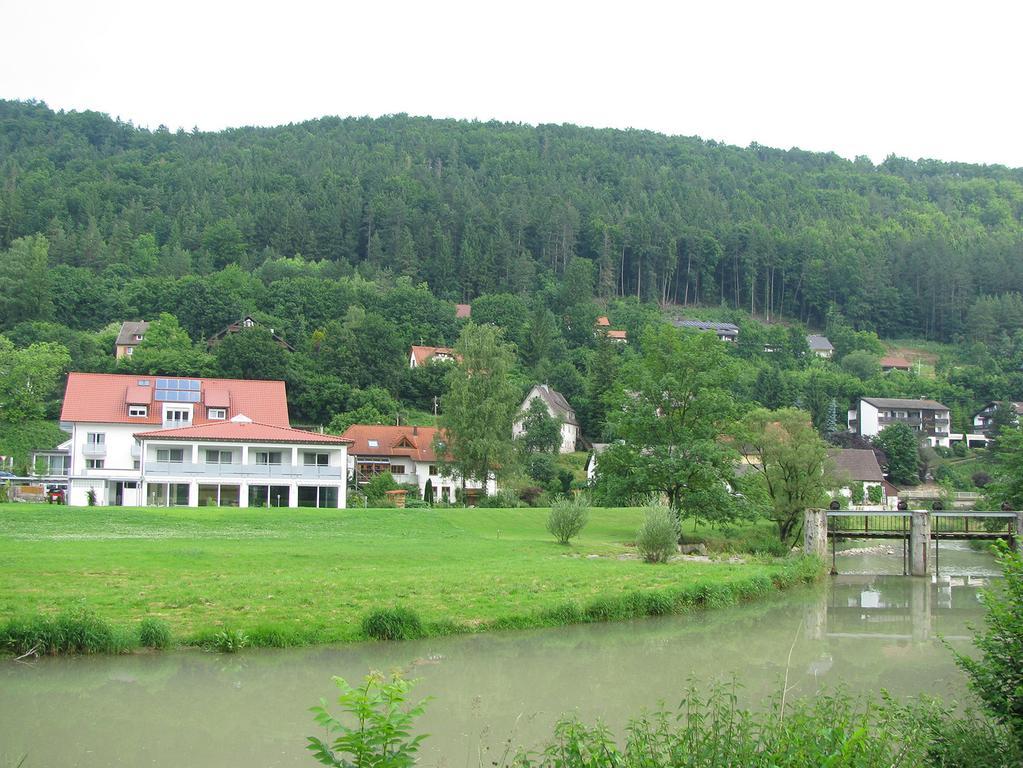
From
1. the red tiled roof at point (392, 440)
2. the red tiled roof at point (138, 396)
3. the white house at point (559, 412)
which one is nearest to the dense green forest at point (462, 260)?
the white house at point (559, 412)

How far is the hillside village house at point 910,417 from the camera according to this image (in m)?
102

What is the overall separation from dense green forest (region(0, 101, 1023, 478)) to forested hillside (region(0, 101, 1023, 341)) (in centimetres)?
42

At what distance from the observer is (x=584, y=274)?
125 metres

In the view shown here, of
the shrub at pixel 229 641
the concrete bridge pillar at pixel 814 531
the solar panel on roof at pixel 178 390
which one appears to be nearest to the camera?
the shrub at pixel 229 641

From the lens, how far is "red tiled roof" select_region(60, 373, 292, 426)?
60562mm

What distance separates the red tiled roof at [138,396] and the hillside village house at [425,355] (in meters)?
28.0

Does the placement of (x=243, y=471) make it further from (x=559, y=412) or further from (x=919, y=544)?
(x=559, y=412)

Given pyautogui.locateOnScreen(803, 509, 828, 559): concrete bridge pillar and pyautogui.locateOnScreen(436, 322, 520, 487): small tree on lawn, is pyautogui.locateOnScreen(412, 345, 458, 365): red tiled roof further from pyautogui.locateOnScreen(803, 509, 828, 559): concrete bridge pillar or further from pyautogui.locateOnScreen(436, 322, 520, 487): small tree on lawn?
pyautogui.locateOnScreen(803, 509, 828, 559): concrete bridge pillar

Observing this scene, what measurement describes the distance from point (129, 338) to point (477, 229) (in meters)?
55.0

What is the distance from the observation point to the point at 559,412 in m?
88.4

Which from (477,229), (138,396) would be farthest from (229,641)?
(477,229)

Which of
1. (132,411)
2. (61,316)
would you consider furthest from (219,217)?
(132,411)

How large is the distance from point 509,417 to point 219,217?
92.0 meters

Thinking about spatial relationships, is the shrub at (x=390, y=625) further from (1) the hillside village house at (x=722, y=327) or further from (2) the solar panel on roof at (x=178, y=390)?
(1) the hillside village house at (x=722, y=327)
